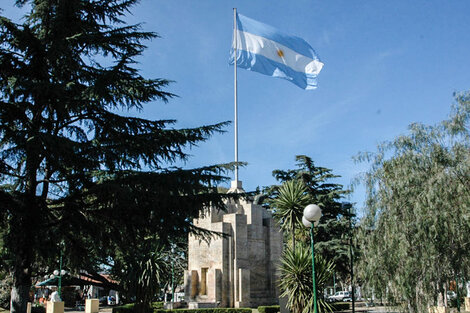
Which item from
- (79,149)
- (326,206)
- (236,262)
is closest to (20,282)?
(79,149)

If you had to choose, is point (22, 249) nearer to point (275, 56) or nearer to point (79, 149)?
point (79, 149)

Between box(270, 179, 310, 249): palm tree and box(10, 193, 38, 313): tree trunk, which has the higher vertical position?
box(270, 179, 310, 249): palm tree

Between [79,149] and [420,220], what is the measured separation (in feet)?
36.3

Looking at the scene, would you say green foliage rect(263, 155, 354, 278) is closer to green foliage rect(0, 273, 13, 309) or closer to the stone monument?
the stone monument

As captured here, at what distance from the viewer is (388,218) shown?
52.5 feet

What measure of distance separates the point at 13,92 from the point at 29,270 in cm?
490

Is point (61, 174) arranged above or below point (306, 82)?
below

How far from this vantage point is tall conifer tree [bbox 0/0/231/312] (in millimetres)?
11188

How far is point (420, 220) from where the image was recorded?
14.6m

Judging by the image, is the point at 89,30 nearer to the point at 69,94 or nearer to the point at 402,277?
the point at 69,94

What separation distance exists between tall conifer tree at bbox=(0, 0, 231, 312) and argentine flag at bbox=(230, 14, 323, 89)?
1592 cm

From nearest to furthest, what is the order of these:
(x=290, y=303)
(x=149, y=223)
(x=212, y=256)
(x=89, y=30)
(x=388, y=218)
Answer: (x=149, y=223)
(x=89, y=30)
(x=388, y=218)
(x=290, y=303)
(x=212, y=256)

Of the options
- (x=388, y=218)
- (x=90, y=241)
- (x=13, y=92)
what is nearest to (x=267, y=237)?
(x=388, y=218)

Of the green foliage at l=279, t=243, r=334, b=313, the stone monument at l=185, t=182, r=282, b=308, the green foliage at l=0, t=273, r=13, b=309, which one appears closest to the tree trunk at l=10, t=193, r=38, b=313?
the green foliage at l=279, t=243, r=334, b=313
